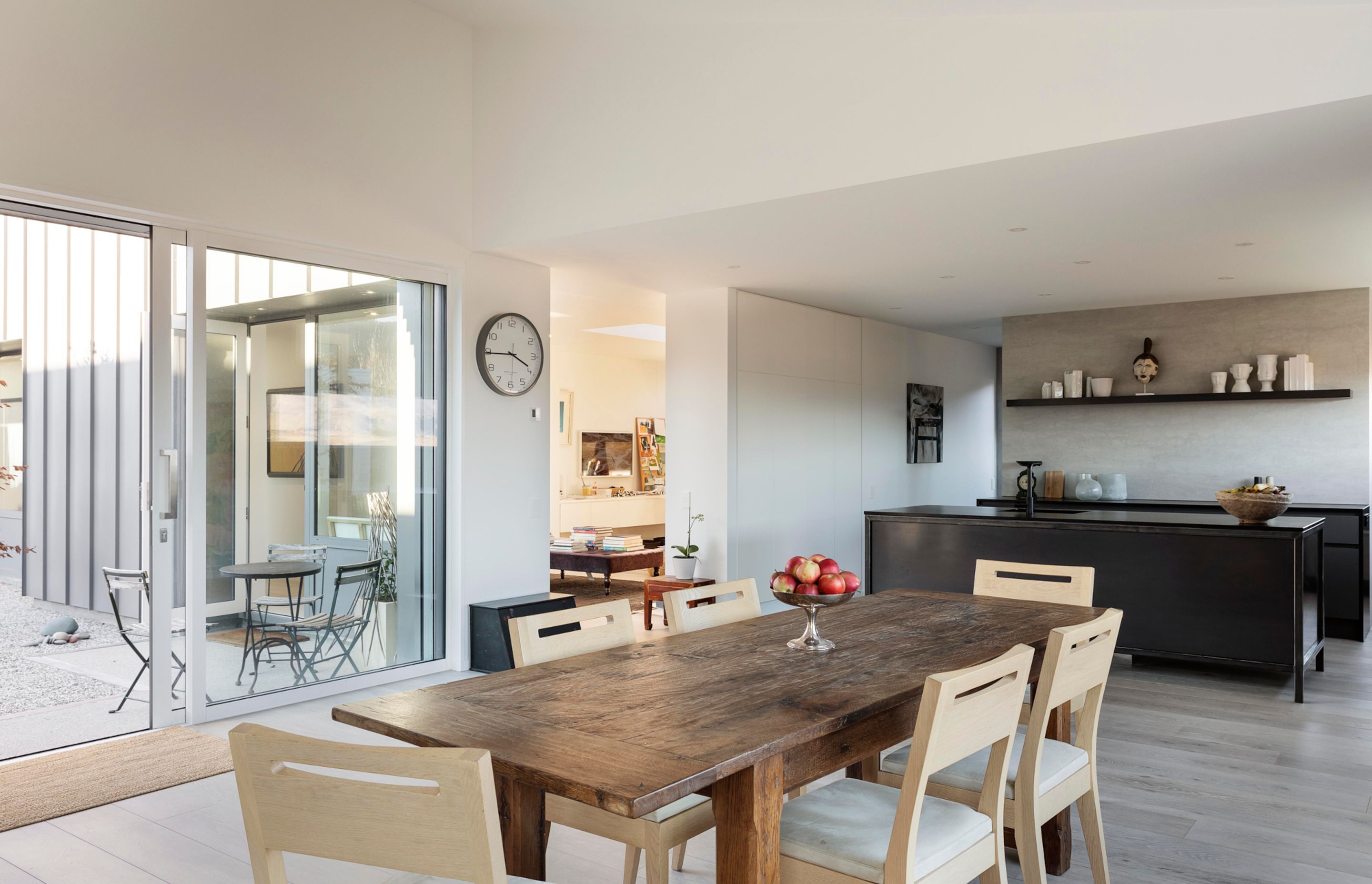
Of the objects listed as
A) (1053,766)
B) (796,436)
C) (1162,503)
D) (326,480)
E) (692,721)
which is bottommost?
(1053,766)

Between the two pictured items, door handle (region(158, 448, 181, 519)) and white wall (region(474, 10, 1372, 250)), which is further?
door handle (region(158, 448, 181, 519))

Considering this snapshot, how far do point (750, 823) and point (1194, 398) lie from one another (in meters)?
6.94

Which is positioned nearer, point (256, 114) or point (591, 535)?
point (256, 114)

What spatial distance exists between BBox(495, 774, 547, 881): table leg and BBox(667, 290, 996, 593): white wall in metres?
4.95

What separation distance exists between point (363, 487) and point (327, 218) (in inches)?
55.3

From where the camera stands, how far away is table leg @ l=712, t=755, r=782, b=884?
1.68 m

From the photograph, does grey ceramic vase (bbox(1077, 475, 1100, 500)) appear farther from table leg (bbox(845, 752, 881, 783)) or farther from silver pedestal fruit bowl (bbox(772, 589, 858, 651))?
silver pedestal fruit bowl (bbox(772, 589, 858, 651))

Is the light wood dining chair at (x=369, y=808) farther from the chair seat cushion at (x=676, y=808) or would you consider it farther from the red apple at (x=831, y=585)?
the red apple at (x=831, y=585)

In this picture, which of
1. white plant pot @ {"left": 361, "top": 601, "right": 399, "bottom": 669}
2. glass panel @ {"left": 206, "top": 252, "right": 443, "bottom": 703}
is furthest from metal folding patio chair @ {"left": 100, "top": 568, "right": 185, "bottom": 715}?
white plant pot @ {"left": 361, "top": 601, "right": 399, "bottom": 669}

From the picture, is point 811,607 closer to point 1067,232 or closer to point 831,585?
point 831,585

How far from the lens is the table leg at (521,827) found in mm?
1924

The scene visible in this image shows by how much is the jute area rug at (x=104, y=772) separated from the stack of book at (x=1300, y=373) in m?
7.37

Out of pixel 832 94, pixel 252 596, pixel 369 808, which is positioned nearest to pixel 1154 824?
pixel 369 808

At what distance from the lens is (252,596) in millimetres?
4477
